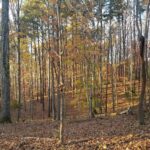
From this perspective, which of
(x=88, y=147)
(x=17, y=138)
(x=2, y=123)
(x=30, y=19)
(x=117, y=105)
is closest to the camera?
(x=88, y=147)

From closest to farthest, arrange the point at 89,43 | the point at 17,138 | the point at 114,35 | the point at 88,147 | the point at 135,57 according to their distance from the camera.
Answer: the point at 88,147
the point at 17,138
the point at 89,43
the point at 135,57
the point at 114,35

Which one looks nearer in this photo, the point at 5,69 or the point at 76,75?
the point at 5,69

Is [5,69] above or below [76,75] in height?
above

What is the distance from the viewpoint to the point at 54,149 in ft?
25.9

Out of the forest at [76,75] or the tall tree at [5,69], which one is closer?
the forest at [76,75]

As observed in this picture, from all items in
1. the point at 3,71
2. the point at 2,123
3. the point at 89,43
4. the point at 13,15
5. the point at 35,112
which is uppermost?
the point at 13,15

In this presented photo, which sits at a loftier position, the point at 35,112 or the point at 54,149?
the point at 54,149

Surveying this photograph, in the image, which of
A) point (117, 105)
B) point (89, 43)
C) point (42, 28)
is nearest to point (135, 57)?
point (117, 105)

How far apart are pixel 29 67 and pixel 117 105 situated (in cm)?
1737

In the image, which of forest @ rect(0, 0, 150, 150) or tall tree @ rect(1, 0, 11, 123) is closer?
forest @ rect(0, 0, 150, 150)

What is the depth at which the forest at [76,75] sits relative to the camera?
8733 mm

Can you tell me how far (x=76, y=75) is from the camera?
124 feet

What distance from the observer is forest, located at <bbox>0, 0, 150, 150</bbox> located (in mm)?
8733

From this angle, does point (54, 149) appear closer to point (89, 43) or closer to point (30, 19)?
point (89, 43)
